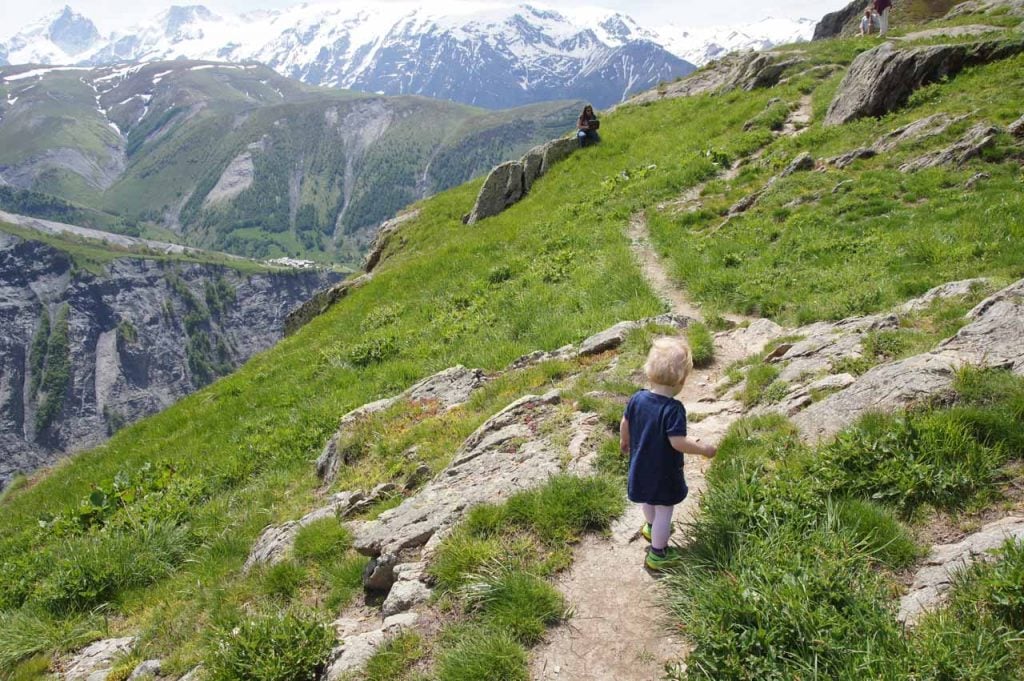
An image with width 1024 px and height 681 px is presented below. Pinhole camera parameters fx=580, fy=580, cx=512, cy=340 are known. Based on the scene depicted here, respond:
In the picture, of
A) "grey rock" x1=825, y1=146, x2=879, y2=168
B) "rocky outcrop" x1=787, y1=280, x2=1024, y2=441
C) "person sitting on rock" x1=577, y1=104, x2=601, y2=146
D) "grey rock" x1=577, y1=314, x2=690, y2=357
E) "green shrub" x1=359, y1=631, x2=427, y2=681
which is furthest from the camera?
"person sitting on rock" x1=577, y1=104, x2=601, y2=146

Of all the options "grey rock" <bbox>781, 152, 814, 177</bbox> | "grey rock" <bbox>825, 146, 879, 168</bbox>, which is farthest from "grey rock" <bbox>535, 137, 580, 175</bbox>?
"grey rock" <bbox>825, 146, 879, 168</bbox>

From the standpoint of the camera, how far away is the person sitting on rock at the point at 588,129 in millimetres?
33844

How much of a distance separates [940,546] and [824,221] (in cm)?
1382

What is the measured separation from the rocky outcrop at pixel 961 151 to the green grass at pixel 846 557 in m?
14.3

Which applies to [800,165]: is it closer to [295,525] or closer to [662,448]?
[662,448]

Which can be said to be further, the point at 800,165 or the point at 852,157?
the point at 800,165

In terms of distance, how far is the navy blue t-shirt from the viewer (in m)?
6.58

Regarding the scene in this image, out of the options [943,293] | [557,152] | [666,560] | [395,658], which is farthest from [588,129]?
[395,658]

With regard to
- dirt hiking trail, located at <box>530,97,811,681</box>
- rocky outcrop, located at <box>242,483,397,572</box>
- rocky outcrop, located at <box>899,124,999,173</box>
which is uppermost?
rocky outcrop, located at <box>899,124,999,173</box>

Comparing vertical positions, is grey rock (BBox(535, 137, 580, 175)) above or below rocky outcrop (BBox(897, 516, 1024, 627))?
above

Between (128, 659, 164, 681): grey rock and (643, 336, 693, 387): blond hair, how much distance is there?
7602 mm

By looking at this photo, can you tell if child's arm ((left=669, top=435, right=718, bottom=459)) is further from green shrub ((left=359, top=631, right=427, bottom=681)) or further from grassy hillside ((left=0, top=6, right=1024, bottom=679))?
green shrub ((left=359, top=631, right=427, bottom=681))

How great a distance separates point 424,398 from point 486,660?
8966 mm

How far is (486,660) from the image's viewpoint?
18.1 ft
